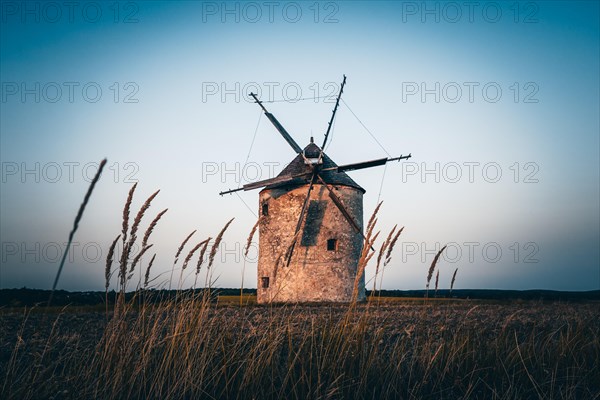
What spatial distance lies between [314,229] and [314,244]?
0.59 metres

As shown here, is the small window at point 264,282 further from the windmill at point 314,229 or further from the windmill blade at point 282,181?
the windmill blade at point 282,181

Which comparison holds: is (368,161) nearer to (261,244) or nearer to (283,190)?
(283,190)

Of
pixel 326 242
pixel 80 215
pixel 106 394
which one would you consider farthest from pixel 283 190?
pixel 80 215

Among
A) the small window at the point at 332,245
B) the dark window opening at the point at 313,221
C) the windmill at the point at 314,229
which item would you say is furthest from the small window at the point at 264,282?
the small window at the point at 332,245

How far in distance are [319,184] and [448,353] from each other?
1419cm

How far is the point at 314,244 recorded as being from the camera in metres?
17.4

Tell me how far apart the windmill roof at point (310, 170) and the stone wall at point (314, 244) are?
26 cm

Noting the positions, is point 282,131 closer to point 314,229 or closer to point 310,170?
point 310,170

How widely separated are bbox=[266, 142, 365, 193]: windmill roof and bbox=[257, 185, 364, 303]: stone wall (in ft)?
0.84

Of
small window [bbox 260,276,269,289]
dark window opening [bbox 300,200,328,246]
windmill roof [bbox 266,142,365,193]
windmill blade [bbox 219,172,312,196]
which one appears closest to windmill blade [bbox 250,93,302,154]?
windmill roof [bbox 266,142,365,193]

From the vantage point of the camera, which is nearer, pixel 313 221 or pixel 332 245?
pixel 313 221

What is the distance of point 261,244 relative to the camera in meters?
18.5

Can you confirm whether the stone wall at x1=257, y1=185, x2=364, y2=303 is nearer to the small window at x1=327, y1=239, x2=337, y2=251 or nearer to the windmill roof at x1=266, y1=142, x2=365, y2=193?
the small window at x1=327, y1=239, x2=337, y2=251

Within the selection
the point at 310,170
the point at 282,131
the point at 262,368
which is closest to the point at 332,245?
the point at 310,170
